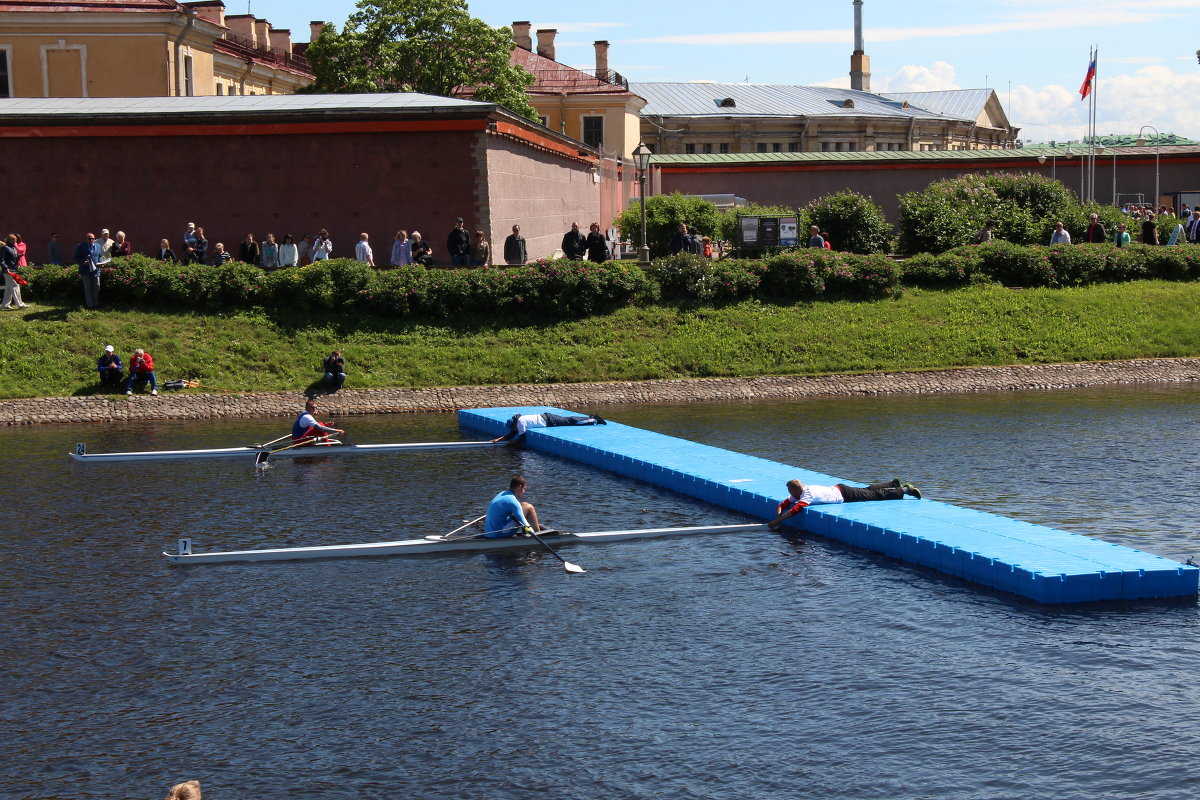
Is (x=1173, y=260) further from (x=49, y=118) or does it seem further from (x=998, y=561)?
(x=49, y=118)

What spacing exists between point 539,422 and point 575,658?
14576mm

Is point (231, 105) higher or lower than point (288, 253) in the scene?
higher

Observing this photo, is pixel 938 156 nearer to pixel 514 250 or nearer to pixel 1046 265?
pixel 1046 265

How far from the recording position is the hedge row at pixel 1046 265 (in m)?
40.9

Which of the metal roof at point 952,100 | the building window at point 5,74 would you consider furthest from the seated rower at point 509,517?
the metal roof at point 952,100

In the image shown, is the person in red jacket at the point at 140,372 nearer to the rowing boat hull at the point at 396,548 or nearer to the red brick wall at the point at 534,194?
the red brick wall at the point at 534,194

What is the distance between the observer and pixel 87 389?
105ft

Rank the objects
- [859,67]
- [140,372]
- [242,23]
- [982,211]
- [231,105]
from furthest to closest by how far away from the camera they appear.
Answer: [859,67] → [242,23] → [982,211] → [231,105] → [140,372]

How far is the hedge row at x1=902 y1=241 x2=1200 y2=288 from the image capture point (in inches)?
1610

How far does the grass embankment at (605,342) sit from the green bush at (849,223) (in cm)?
583

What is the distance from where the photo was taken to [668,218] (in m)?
47.7

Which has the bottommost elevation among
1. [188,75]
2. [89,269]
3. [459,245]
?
[89,269]

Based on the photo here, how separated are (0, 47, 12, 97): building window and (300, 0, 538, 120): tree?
1445 centimetres

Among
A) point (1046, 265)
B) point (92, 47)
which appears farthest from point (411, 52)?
point (1046, 265)
